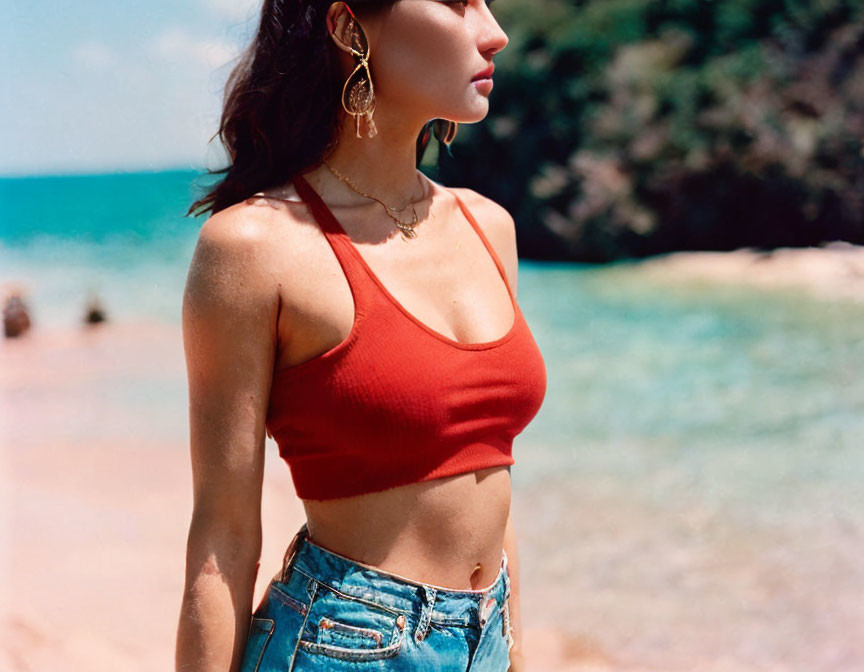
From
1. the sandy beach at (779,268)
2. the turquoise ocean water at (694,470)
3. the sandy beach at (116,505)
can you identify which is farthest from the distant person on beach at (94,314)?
the sandy beach at (779,268)

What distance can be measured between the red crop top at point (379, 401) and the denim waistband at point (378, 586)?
9 cm

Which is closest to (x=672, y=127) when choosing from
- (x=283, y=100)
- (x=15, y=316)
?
(x=15, y=316)

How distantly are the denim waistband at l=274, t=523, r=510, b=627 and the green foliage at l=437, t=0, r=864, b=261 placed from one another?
1260 cm

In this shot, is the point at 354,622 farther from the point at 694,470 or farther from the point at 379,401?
the point at 694,470

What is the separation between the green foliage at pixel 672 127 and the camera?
13094 millimetres

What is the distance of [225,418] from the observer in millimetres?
1356

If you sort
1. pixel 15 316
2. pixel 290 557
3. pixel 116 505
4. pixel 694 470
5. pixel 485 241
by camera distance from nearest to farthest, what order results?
pixel 290 557
pixel 485 241
pixel 116 505
pixel 694 470
pixel 15 316

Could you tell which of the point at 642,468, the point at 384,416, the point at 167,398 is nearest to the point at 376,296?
the point at 384,416

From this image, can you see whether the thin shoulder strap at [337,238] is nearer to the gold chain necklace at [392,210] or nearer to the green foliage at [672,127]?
the gold chain necklace at [392,210]

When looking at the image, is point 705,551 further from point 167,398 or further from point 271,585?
point 167,398

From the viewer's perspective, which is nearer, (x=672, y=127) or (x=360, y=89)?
(x=360, y=89)

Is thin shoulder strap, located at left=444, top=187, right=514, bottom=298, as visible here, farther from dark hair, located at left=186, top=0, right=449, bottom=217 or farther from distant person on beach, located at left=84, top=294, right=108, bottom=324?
distant person on beach, located at left=84, top=294, right=108, bottom=324

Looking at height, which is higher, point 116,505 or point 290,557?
point 290,557

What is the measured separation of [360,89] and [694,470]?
240 inches
